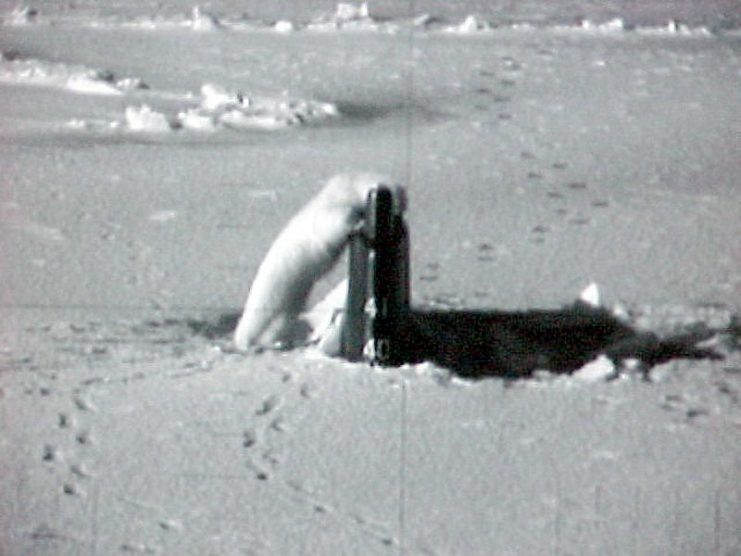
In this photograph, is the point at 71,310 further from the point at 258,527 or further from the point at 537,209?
the point at 537,209

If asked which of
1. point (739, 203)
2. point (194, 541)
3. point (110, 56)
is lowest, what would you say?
point (194, 541)

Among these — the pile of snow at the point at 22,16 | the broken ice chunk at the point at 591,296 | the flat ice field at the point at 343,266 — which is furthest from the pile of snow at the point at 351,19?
the broken ice chunk at the point at 591,296

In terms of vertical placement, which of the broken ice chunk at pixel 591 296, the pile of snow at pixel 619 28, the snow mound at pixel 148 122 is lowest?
the broken ice chunk at pixel 591 296

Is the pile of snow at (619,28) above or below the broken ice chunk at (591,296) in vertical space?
above

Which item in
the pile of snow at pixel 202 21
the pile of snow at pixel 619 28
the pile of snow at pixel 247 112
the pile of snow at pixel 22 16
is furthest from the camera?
the pile of snow at pixel 619 28

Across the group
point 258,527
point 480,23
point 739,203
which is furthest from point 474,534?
point 480,23

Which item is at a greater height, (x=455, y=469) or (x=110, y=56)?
(x=110, y=56)

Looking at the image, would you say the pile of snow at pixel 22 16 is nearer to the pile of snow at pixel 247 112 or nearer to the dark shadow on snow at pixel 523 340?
the pile of snow at pixel 247 112
